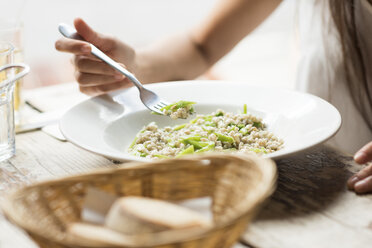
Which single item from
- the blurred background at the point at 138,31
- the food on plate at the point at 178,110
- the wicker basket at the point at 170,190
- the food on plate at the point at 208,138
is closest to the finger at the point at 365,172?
the food on plate at the point at 208,138

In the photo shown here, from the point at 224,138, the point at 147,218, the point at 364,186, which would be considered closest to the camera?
the point at 147,218

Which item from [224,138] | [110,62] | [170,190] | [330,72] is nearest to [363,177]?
[224,138]

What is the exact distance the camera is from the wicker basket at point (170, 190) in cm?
49

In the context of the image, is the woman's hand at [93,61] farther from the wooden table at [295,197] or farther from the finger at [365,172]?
the finger at [365,172]

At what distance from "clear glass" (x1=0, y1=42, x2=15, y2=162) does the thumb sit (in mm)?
175

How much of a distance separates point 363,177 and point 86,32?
2.23 ft

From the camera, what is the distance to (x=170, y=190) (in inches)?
22.9

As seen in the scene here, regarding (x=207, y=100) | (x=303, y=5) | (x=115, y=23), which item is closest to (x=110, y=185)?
(x=207, y=100)

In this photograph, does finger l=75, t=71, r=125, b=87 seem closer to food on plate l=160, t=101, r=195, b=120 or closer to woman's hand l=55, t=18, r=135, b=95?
woman's hand l=55, t=18, r=135, b=95

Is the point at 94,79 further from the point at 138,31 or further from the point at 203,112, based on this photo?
the point at 138,31

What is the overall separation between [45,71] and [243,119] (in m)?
2.53

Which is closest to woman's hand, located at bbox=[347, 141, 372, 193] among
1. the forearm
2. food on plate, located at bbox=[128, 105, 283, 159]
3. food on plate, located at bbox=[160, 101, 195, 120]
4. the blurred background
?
food on plate, located at bbox=[128, 105, 283, 159]

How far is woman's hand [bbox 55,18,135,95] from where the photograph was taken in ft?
3.59

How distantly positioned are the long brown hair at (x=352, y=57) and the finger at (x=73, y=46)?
66 cm
